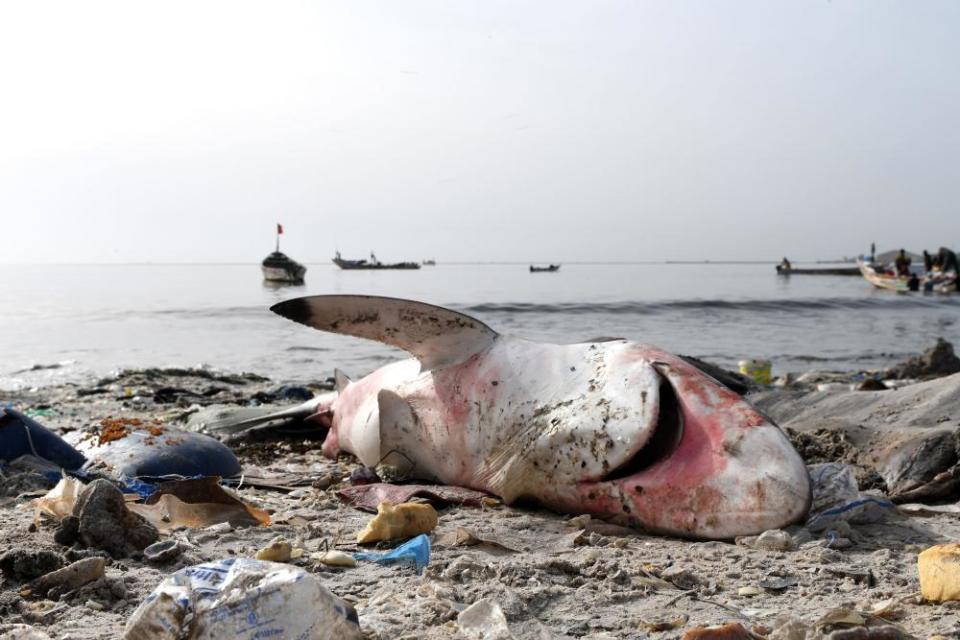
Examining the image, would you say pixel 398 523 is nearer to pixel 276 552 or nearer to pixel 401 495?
pixel 276 552

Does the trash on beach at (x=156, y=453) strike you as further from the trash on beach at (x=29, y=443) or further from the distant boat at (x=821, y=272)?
the distant boat at (x=821, y=272)

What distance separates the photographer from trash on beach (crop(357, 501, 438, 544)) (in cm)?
346

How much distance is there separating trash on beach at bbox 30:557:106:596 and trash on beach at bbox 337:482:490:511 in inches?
61.7

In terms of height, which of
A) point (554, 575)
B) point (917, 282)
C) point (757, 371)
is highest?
point (554, 575)

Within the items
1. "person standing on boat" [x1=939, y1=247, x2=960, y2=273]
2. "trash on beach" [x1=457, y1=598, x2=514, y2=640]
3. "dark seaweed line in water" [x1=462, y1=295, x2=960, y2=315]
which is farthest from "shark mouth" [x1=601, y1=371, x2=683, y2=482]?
"person standing on boat" [x1=939, y1=247, x2=960, y2=273]

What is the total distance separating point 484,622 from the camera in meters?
2.50

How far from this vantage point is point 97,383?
1084cm

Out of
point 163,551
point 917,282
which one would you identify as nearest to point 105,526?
point 163,551

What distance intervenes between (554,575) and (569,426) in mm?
1006

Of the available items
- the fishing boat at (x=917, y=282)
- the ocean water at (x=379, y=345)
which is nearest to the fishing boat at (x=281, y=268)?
the ocean water at (x=379, y=345)

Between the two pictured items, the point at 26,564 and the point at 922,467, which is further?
the point at 922,467

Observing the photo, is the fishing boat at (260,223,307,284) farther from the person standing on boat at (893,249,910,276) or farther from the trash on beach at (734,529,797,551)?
the trash on beach at (734,529,797,551)

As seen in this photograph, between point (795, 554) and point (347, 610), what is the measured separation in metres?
1.84

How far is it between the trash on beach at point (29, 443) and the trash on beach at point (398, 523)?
2.28 metres
